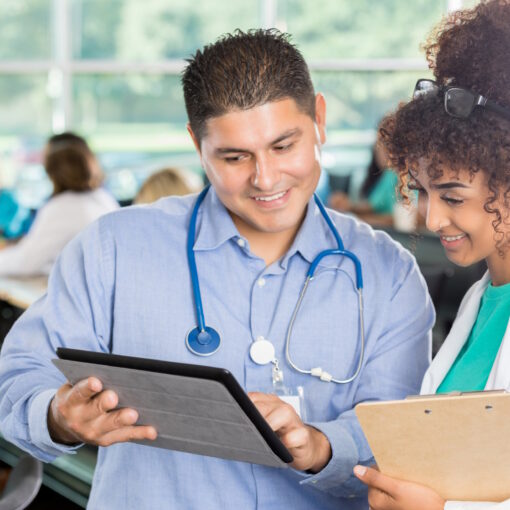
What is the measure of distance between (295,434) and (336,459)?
5.7 inches

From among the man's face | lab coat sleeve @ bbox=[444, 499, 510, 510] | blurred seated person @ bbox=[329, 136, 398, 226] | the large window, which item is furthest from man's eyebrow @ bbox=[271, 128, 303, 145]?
the large window

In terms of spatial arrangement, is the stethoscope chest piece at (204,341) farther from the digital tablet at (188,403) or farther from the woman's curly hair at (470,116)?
the woman's curly hair at (470,116)

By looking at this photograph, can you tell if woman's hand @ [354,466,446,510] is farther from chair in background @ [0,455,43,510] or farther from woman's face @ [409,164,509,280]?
chair in background @ [0,455,43,510]

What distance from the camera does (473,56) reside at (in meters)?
1.37

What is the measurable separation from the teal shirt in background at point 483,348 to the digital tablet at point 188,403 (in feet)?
1.11

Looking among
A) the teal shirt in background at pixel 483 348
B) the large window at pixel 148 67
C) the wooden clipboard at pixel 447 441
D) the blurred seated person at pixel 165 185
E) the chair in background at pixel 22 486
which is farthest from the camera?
the large window at pixel 148 67

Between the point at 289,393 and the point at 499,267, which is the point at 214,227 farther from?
the point at 499,267

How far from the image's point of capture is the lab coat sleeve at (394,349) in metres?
1.53

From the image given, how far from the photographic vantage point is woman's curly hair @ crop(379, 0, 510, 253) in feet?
4.32

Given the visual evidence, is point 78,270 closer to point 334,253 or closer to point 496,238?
point 334,253

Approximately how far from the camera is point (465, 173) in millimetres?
1335

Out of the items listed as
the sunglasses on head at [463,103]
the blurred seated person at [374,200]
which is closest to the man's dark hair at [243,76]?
the sunglasses on head at [463,103]

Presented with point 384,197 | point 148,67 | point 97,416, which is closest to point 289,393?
point 97,416

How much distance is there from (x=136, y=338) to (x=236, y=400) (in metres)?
0.45
